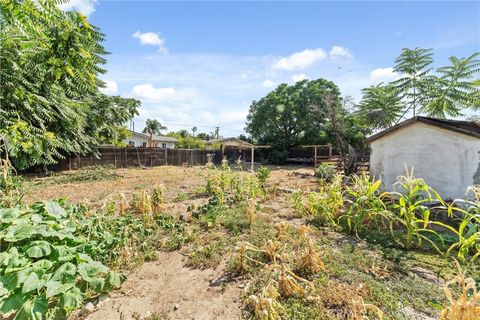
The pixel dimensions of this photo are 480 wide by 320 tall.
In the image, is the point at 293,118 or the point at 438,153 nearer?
the point at 438,153

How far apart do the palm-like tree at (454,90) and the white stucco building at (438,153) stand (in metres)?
7.18

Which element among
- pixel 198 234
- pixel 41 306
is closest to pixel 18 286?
pixel 41 306

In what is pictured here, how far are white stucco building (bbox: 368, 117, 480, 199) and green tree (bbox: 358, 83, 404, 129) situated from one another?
9086mm

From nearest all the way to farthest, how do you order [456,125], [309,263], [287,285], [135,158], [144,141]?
[287,285] < [309,263] < [456,125] < [135,158] < [144,141]

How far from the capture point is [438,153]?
5.64 meters

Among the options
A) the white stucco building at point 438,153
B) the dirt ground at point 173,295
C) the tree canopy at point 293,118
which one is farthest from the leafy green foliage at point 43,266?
the tree canopy at point 293,118

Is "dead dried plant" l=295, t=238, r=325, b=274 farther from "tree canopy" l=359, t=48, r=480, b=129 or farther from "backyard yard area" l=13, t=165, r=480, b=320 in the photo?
"tree canopy" l=359, t=48, r=480, b=129

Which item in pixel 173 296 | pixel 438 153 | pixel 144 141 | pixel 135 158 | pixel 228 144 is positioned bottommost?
pixel 173 296

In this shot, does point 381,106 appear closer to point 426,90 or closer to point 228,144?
point 426,90

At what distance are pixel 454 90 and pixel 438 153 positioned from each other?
844 cm

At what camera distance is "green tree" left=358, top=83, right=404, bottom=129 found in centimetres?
1409

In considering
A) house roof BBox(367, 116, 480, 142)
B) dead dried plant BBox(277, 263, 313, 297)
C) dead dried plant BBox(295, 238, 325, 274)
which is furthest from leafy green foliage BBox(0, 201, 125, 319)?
house roof BBox(367, 116, 480, 142)

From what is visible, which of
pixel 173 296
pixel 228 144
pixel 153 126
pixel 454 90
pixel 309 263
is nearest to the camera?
pixel 173 296

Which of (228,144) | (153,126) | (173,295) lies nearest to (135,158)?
(228,144)
